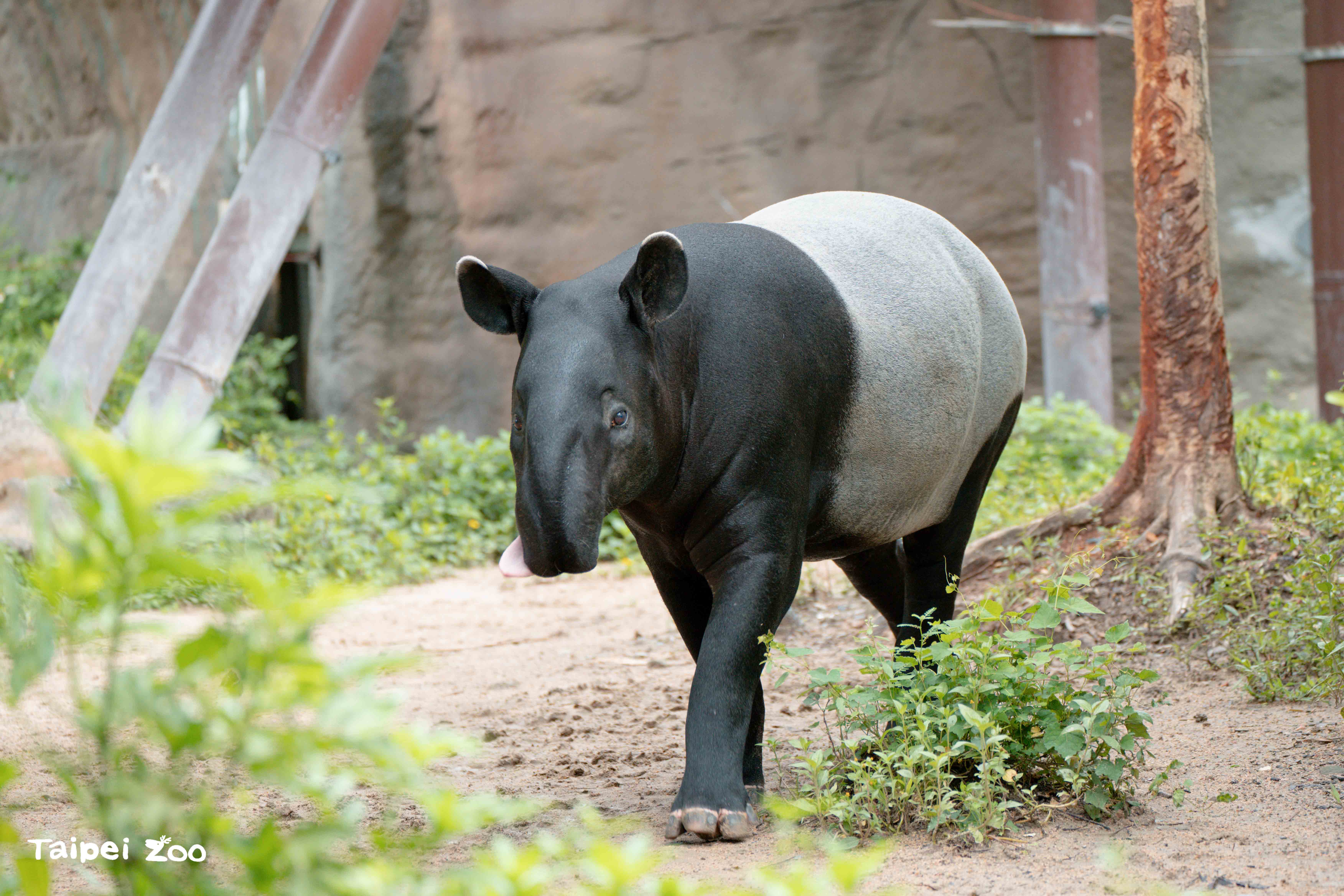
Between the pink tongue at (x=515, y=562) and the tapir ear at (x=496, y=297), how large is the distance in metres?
0.58

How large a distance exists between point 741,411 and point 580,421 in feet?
1.47

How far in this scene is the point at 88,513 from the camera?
53.1 inches

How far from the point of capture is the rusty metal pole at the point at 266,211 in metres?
7.16

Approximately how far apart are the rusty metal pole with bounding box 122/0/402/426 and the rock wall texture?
6.02ft

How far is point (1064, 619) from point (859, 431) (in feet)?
5.50

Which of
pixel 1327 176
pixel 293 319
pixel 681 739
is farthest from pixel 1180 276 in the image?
pixel 293 319

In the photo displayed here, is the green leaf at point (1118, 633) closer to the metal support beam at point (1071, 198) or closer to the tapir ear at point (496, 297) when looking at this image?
the tapir ear at point (496, 297)

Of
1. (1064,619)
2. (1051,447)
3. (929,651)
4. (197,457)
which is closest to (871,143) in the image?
(1051,447)

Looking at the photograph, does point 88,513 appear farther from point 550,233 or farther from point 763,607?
point 550,233

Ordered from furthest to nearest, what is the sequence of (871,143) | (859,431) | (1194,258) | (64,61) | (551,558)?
(64,61) → (871,143) → (1194,258) → (859,431) → (551,558)

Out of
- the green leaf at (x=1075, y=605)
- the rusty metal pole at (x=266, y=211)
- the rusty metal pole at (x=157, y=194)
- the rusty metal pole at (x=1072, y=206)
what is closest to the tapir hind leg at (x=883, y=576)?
the green leaf at (x=1075, y=605)

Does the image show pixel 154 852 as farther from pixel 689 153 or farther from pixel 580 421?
pixel 689 153

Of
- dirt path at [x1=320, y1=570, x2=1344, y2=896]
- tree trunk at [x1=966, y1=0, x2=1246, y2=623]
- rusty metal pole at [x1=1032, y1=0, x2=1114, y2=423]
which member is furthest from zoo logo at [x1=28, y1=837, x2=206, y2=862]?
rusty metal pole at [x1=1032, y1=0, x2=1114, y2=423]

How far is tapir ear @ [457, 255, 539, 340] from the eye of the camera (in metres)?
3.17
